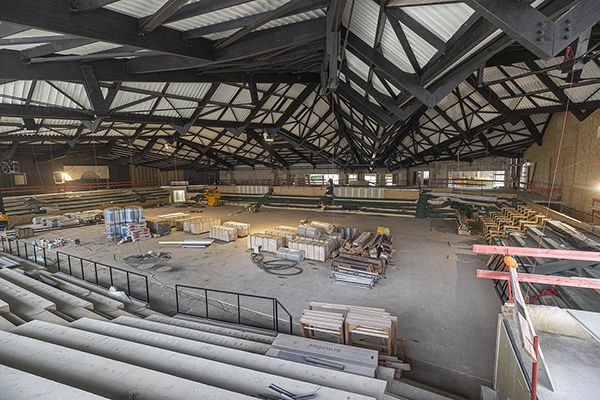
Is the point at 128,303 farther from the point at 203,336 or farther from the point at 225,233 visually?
the point at 225,233

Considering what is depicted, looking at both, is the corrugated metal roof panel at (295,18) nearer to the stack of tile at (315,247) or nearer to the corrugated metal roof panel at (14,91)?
the stack of tile at (315,247)

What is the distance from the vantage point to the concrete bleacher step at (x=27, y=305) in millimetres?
5238

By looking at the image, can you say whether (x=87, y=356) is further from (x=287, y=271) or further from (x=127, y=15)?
(x=287, y=271)

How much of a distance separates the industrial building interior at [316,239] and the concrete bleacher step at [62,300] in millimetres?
58

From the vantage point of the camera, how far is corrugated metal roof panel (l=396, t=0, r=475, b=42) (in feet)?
15.4

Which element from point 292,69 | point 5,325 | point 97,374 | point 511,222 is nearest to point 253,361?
point 97,374

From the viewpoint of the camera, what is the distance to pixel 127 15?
5555 millimetres

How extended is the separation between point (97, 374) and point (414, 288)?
335 inches

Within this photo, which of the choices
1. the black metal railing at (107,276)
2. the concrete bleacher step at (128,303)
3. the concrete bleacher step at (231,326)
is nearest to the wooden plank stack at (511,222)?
the concrete bleacher step at (231,326)

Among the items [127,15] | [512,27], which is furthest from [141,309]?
[512,27]

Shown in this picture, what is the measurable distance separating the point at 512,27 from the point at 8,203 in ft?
107

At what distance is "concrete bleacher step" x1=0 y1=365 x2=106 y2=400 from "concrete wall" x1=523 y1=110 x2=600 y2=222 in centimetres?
1681

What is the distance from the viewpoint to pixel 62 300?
21.5 feet

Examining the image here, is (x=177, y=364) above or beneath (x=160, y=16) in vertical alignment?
beneath
